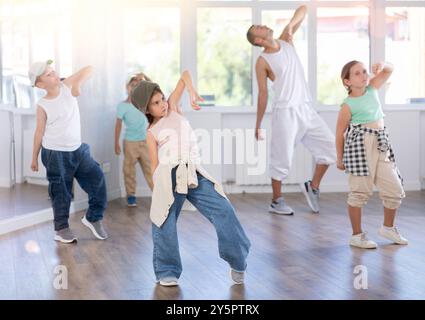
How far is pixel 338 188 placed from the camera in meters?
7.61

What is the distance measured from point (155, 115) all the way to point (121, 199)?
11.4 ft

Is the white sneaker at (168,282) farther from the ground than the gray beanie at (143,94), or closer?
closer

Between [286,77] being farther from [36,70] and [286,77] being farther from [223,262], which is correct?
[223,262]

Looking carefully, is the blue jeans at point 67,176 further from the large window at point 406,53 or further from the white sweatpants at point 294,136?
the large window at point 406,53

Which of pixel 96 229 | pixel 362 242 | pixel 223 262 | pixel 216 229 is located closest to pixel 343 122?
pixel 362 242

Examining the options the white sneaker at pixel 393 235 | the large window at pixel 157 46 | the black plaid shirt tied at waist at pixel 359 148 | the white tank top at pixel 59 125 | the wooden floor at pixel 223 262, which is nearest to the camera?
the wooden floor at pixel 223 262

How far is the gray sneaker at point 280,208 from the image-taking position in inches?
240

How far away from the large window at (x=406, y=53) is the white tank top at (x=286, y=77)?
1.91m

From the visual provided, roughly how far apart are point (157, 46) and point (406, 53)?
2489mm

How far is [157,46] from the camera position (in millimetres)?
7613

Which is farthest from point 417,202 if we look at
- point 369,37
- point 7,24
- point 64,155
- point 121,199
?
point 7,24

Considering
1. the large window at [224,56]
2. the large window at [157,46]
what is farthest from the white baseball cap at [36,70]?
the large window at [224,56]

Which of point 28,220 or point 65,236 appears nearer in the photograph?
point 65,236
